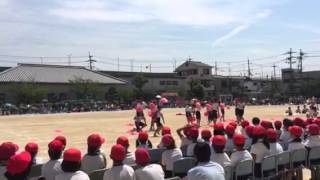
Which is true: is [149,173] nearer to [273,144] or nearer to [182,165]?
[182,165]

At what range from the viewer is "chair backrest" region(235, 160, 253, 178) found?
24.4 feet

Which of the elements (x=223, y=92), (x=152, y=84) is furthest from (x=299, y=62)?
(x=152, y=84)

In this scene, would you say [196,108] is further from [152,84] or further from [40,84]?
[152,84]

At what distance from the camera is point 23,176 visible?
550 cm

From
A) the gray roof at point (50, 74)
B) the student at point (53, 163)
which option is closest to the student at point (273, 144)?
the student at point (53, 163)

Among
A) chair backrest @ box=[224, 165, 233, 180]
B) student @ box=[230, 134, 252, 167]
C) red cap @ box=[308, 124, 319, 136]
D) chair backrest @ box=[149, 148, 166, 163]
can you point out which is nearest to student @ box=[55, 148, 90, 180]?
chair backrest @ box=[224, 165, 233, 180]

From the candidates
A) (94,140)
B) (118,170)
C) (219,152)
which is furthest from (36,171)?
(219,152)

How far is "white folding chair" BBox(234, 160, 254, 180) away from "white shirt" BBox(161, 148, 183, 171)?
118 centimetres

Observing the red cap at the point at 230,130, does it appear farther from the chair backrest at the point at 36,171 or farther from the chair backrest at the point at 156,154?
the chair backrest at the point at 36,171

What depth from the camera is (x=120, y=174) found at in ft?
21.0

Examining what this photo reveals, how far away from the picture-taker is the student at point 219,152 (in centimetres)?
737

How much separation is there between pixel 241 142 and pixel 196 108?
19.9 meters

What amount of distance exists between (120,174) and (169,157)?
78.5 inches

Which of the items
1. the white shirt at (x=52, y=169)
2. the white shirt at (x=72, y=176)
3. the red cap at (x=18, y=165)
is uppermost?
the red cap at (x=18, y=165)
